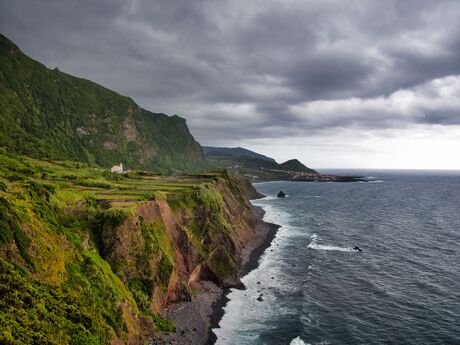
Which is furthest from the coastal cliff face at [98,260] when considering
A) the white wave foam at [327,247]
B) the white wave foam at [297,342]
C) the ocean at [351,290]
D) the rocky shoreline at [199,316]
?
the white wave foam at [327,247]

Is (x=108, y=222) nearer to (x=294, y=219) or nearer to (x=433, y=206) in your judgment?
(x=294, y=219)

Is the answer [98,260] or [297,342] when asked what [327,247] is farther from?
[98,260]

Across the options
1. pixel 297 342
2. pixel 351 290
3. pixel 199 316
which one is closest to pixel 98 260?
pixel 199 316

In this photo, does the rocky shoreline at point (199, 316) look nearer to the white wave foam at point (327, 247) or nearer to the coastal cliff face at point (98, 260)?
the coastal cliff face at point (98, 260)

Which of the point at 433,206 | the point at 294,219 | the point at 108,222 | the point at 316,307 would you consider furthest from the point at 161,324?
the point at 433,206

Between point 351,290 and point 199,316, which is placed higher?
point 351,290
